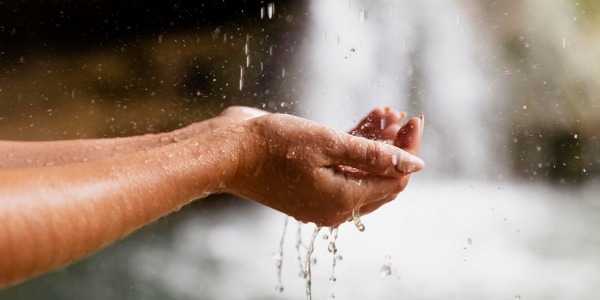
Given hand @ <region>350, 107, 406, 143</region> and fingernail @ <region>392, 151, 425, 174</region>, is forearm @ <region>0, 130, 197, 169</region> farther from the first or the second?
fingernail @ <region>392, 151, 425, 174</region>

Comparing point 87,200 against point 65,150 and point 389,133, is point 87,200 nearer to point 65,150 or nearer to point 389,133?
point 65,150

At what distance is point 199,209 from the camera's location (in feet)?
9.83

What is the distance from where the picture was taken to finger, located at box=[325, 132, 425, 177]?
1.12m

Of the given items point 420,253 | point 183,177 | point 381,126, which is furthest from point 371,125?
point 420,253

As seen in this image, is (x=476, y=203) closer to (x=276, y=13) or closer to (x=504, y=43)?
(x=504, y=43)

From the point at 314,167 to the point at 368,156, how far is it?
0.33ft

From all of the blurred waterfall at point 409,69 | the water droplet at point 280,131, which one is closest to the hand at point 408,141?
the water droplet at point 280,131

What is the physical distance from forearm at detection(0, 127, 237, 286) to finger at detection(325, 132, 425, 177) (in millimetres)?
224

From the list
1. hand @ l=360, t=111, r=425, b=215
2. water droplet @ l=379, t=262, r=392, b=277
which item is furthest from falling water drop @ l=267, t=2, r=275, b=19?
hand @ l=360, t=111, r=425, b=215

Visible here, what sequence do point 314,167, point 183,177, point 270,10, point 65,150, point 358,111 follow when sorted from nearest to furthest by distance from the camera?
point 183,177 < point 314,167 < point 65,150 < point 358,111 < point 270,10

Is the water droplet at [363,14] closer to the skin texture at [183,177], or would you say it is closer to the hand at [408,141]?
the skin texture at [183,177]

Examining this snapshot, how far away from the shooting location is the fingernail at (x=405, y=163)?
1.15 metres

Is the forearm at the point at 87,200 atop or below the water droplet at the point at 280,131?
below

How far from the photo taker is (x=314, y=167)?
3.66 ft
